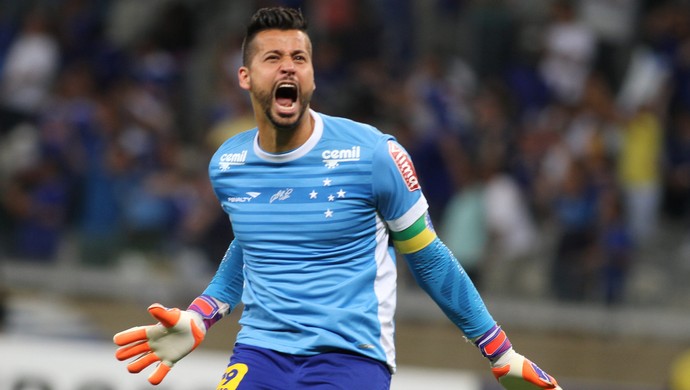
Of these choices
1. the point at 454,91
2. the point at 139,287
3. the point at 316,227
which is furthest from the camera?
the point at 454,91

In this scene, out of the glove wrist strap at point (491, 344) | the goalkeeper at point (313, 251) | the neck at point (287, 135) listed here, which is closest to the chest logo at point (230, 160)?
the goalkeeper at point (313, 251)

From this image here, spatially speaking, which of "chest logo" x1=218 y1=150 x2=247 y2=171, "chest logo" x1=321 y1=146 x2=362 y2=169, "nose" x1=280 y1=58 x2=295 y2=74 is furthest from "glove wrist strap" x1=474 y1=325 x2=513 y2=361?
"nose" x1=280 y1=58 x2=295 y2=74

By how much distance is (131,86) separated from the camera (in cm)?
1223

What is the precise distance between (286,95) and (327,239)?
52 centimetres

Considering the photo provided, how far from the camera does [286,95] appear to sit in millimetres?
4465

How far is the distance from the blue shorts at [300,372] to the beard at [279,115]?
0.76m

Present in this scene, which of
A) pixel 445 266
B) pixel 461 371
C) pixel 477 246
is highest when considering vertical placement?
pixel 477 246

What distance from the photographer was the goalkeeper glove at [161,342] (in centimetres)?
451

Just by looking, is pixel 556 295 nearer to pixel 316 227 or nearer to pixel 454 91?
pixel 454 91

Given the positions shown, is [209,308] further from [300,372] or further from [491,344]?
[491,344]

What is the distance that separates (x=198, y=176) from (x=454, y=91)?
8.00 ft

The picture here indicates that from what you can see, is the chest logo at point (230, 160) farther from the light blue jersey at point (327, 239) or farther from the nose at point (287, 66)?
the nose at point (287, 66)

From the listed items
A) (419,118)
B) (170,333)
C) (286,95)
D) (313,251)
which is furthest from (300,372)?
(419,118)

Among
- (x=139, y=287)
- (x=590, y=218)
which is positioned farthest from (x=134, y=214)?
(x=590, y=218)
